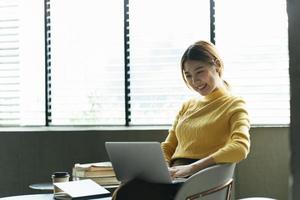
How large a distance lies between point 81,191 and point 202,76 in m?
0.83

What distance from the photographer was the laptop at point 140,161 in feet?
5.92

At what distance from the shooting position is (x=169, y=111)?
3.37m

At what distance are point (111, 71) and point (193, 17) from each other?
2.45 ft

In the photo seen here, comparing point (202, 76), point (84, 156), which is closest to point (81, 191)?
point (202, 76)

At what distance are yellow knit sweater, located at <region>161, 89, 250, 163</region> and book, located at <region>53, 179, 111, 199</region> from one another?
0.52 meters

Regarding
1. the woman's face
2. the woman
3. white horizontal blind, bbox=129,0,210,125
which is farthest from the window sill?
the woman's face

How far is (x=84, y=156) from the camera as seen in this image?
322cm

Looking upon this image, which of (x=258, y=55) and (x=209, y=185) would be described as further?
(x=258, y=55)

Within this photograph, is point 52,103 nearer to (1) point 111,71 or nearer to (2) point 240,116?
(1) point 111,71

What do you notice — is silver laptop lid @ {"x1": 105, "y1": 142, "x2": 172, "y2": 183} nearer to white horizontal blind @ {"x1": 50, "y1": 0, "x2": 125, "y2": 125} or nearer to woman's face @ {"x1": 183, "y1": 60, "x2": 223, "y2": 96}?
woman's face @ {"x1": 183, "y1": 60, "x2": 223, "y2": 96}

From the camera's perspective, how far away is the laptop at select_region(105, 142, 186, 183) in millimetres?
1805

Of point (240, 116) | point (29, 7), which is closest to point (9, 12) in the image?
point (29, 7)

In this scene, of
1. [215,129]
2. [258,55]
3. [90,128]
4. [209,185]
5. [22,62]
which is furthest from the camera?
[22,62]

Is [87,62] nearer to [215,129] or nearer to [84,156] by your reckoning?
[84,156]
